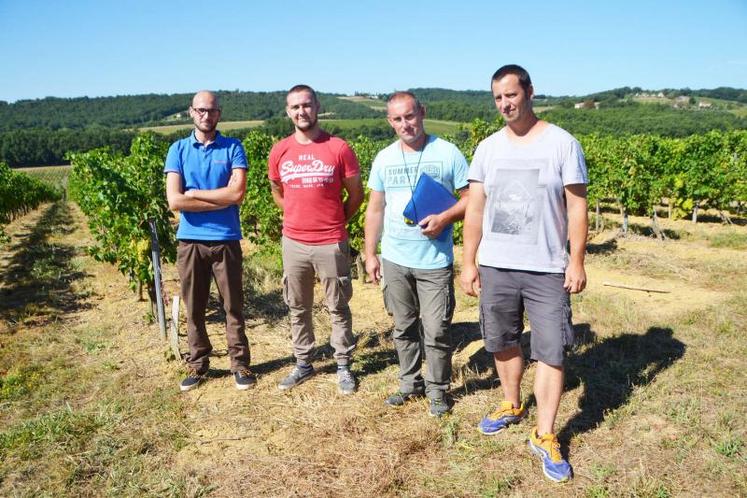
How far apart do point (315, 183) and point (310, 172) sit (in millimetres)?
83

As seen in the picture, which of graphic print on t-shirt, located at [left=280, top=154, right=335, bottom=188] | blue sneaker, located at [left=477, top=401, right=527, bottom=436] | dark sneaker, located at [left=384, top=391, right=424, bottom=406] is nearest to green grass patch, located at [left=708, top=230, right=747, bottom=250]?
blue sneaker, located at [left=477, top=401, right=527, bottom=436]

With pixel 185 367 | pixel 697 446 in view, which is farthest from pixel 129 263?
pixel 697 446

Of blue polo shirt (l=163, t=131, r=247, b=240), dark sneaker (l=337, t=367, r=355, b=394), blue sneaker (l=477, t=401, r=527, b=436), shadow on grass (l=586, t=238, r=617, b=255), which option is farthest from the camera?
shadow on grass (l=586, t=238, r=617, b=255)

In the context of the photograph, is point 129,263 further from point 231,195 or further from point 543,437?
point 543,437

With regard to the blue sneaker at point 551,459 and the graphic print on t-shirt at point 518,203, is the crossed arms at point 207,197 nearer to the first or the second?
the graphic print on t-shirt at point 518,203

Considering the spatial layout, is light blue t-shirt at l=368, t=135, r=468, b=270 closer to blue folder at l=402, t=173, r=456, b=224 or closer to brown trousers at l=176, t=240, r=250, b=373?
blue folder at l=402, t=173, r=456, b=224

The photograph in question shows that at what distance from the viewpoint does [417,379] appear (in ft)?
11.5

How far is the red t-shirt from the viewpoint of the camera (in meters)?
3.37

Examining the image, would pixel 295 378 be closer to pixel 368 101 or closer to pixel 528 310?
pixel 528 310

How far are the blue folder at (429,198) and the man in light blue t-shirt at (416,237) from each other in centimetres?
4

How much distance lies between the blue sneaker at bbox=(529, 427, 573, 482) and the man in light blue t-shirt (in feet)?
2.33

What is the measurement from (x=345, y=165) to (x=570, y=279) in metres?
1.67

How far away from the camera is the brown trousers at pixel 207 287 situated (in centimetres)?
365

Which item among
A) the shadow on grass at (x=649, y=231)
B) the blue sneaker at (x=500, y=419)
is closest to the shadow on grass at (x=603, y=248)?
the shadow on grass at (x=649, y=231)
